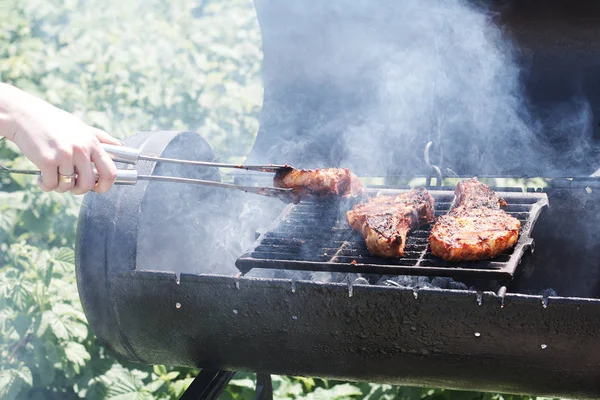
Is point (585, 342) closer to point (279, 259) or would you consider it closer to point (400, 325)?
point (400, 325)

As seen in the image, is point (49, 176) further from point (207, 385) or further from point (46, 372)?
point (46, 372)

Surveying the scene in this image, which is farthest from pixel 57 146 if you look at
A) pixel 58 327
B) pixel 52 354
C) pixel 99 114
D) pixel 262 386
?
pixel 99 114

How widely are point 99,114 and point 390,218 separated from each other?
3634 millimetres

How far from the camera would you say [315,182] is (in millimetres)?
3025

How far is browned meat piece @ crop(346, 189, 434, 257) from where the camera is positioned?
2.52 metres

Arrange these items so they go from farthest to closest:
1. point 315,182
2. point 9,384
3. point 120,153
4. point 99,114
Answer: point 99,114
point 9,384
point 315,182
point 120,153

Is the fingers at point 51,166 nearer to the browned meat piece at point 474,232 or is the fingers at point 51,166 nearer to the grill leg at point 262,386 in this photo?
the browned meat piece at point 474,232

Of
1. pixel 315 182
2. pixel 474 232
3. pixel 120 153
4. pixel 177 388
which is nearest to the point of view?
pixel 120 153

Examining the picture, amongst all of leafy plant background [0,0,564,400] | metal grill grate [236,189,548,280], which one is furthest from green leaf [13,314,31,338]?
metal grill grate [236,189,548,280]

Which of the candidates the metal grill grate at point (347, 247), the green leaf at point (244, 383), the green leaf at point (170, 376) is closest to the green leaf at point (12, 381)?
the green leaf at point (170, 376)

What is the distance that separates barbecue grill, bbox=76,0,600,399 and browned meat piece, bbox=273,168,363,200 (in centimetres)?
8

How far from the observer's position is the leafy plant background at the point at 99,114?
409cm

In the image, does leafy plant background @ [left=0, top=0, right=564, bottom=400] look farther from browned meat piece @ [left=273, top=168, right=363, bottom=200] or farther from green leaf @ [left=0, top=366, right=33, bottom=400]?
browned meat piece @ [left=273, top=168, right=363, bottom=200]

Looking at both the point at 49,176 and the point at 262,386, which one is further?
the point at 262,386
